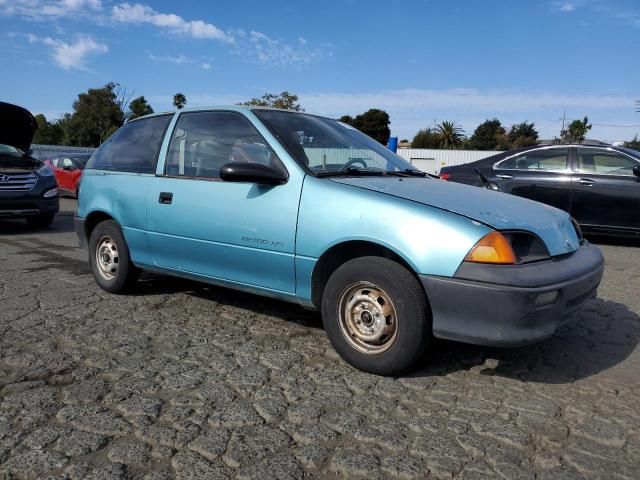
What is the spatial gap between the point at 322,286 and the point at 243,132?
129 cm

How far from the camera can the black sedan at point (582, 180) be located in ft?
25.3

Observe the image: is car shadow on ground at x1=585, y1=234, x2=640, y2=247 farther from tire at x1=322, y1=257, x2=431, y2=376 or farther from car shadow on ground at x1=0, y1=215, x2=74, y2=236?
car shadow on ground at x1=0, y1=215, x2=74, y2=236

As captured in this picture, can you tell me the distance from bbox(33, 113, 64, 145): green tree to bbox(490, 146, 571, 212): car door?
71.1m

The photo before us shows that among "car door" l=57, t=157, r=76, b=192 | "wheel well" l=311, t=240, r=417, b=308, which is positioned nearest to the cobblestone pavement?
"wheel well" l=311, t=240, r=417, b=308

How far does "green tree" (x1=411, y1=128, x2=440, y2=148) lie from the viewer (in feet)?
255

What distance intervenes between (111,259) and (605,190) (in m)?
6.62

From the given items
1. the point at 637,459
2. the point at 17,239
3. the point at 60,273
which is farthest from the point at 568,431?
the point at 17,239

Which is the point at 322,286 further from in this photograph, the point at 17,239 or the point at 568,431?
the point at 17,239

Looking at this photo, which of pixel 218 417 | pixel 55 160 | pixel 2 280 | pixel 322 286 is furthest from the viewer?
pixel 55 160

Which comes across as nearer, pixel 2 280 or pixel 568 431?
pixel 568 431

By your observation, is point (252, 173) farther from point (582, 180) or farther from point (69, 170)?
point (69, 170)

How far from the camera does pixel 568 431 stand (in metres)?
2.58

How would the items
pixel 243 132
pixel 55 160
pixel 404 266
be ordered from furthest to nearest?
pixel 55 160, pixel 243 132, pixel 404 266

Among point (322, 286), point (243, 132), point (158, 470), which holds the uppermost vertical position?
point (243, 132)
